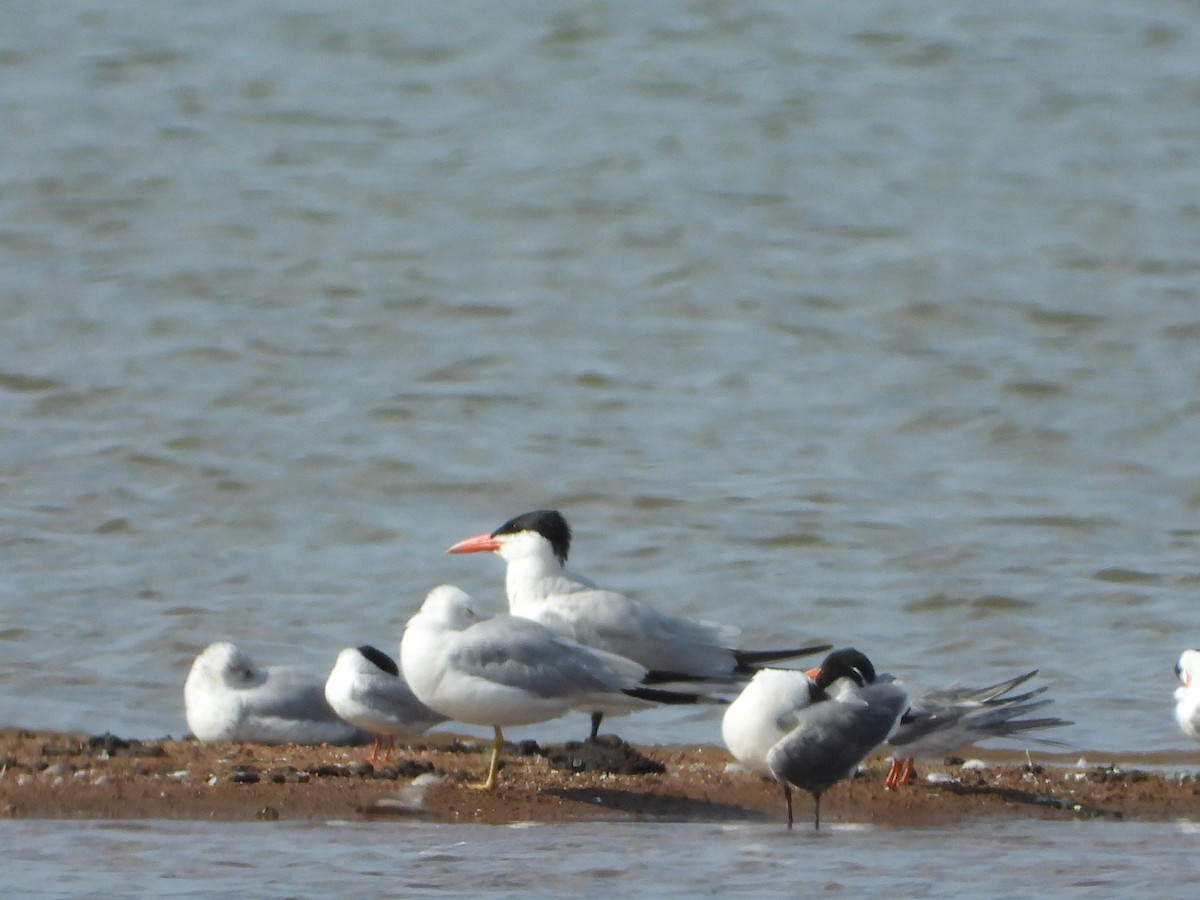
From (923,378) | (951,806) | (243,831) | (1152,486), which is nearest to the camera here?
(243,831)

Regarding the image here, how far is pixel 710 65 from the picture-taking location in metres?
21.5

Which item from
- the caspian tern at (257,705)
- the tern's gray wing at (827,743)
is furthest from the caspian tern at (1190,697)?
the caspian tern at (257,705)

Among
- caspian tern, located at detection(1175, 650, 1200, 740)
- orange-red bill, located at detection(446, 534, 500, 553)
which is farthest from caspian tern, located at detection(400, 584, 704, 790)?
caspian tern, located at detection(1175, 650, 1200, 740)

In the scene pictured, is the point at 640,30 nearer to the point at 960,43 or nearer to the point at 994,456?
the point at 960,43

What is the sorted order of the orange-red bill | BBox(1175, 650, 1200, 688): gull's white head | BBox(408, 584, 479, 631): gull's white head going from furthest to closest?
the orange-red bill → BBox(1175, 650, 1200, 688): gull's white head → BBox(408, 584, 479, 631): gull's white head

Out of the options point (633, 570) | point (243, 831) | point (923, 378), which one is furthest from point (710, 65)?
point (243, 831)

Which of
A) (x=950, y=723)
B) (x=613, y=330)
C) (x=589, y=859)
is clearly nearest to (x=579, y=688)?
(x=589, y=859)

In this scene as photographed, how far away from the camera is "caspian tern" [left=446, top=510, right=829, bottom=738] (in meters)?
7.63

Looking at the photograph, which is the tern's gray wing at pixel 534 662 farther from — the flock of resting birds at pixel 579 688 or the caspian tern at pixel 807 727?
Answer: the caspian tern at pixel 807 727

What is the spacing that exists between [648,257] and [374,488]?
5239 millimetres

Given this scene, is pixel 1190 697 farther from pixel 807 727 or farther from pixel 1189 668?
pixel 807 727

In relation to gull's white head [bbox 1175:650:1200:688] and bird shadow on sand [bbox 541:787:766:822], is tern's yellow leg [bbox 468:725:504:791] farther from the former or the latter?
gull's white head [bbox 1175:650:1200:688]

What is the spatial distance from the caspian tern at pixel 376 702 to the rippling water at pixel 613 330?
1431 mm

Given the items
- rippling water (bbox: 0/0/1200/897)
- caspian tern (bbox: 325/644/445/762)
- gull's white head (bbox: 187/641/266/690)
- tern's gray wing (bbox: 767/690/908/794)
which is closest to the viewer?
tern's gray wing (bbox: 767/690/908/794)
